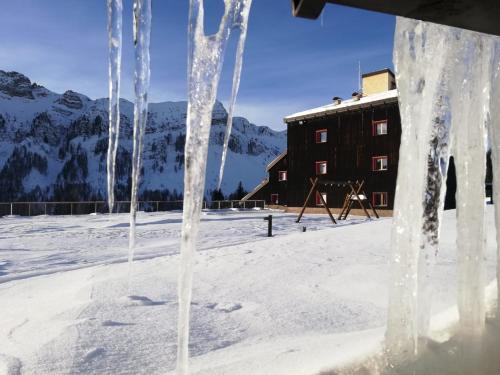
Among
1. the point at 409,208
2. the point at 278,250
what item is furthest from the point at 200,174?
the point at 278,250

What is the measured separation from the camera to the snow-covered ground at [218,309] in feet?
9.62

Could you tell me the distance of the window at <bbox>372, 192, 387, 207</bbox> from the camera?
22.7 metres

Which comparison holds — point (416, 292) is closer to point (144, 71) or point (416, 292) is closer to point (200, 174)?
point (200, 174)

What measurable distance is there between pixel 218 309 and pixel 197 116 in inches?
111

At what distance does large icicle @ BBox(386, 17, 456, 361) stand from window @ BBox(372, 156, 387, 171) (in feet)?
69.9

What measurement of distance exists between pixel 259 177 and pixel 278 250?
5125 inches

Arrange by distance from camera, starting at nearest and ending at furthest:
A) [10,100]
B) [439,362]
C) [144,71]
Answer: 1. [439,362]
2. [144,71]
3. [10,100]

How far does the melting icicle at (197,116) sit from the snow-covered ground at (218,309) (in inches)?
24.8

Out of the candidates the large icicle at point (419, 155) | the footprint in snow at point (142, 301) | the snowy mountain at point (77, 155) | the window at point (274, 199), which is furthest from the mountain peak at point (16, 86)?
the large icicle at point (419, 155)

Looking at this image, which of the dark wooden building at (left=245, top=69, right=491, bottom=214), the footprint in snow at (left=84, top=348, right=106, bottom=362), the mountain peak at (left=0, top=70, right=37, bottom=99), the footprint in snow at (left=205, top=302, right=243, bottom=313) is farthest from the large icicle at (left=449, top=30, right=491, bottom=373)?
the mountain peak at (left=0, top=70, right=37, bottom=99)

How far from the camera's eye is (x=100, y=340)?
339 centimetres

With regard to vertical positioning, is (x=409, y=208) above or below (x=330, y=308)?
above

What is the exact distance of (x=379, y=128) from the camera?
74.7ft

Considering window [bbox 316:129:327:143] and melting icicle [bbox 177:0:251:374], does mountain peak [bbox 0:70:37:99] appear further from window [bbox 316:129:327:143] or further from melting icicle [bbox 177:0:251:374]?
melting icicle [bbox 177:0:251:374]
